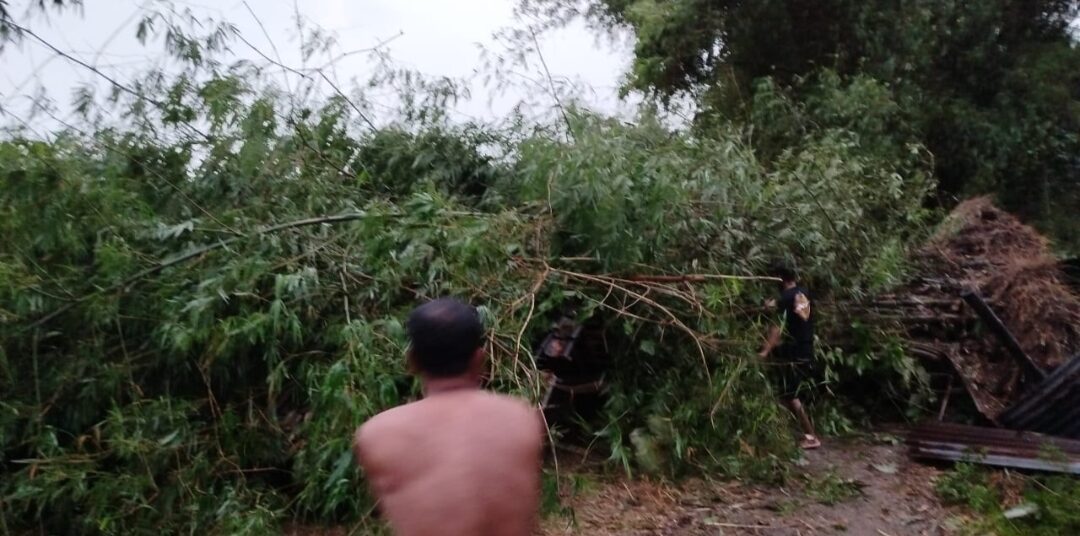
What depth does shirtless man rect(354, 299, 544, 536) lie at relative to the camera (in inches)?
84.0

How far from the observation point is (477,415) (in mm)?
2207

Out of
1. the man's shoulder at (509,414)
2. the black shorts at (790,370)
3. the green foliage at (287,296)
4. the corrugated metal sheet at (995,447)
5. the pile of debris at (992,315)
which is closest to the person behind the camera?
the man's shoulder at (509,414)

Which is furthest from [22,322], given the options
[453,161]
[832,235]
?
[832,235]

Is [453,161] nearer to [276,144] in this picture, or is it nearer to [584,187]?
[276,144]

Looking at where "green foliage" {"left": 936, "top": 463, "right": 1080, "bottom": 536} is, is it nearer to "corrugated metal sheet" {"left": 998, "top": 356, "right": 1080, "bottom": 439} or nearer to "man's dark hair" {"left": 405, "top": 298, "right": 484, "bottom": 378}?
"corrugated metal sheet" {"left": 998, "top": 356, "right": 1080, "bottom": 439}

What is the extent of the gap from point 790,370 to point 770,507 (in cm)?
145

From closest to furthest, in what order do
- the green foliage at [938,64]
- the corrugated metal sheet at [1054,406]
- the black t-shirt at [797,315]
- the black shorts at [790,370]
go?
the corrugated metal sheet at [1054,406]
the black t-shirt at [797,315]
the black shorts at [790,370]
the green foliage at [938,64]

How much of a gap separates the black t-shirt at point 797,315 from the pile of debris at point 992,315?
1.15 m

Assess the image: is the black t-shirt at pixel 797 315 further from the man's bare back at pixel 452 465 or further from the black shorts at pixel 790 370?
the man's bare back at pixel 452 465

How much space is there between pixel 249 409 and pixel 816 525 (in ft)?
10.1

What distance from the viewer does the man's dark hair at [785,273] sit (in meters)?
6.50

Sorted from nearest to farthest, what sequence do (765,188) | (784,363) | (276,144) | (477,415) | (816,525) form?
(477,415) → (816,525) → (276,144) → (784,363) → (765,188)

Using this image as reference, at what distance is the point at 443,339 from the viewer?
221 cm

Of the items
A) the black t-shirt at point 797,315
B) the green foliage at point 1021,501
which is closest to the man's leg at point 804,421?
the black t-shirt at point 797,315
